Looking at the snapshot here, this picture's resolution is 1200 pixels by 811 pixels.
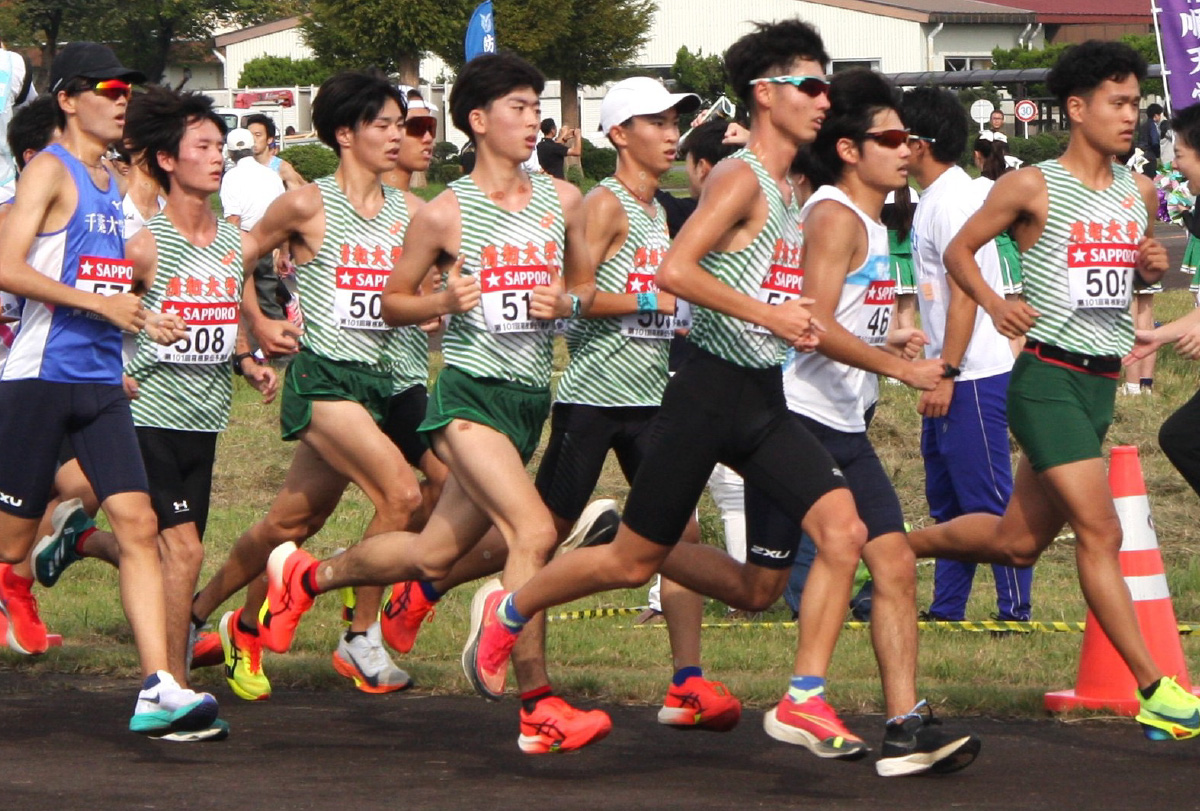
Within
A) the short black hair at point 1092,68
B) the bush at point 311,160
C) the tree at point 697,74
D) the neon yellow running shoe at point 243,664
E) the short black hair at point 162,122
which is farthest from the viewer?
the tree at point 697,74

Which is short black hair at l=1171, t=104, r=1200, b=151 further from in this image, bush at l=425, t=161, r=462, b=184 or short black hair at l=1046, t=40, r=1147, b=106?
bush at l=425, t=161, r=462, b=184

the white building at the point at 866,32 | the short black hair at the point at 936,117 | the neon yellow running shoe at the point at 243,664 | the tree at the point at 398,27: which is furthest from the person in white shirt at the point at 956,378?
the white building at the point at 866,32

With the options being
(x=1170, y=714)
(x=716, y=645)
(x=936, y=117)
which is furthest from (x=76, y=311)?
(x=936, y=117)

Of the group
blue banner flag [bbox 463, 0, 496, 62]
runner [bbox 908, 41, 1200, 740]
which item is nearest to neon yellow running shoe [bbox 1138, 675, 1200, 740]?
runner [bbox 908, 41, 1200, 740]

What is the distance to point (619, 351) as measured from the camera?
6.81m

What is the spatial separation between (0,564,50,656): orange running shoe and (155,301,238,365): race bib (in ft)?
4.90

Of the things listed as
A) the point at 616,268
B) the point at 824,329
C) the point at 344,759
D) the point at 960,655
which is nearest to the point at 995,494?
the point at 960,655

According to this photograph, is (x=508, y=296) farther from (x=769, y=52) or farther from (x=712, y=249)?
(x=769, y=52)

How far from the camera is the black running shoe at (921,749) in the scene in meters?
5.46

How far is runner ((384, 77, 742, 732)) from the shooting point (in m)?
6.54

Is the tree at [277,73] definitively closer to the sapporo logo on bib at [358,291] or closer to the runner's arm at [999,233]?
the sapporo logo on bib at [358,291]

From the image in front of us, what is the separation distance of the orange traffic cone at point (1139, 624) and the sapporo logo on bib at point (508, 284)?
213 centimetres

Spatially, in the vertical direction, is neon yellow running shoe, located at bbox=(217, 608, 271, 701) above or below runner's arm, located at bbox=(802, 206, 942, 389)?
below

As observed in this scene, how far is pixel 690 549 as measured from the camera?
6391mm
